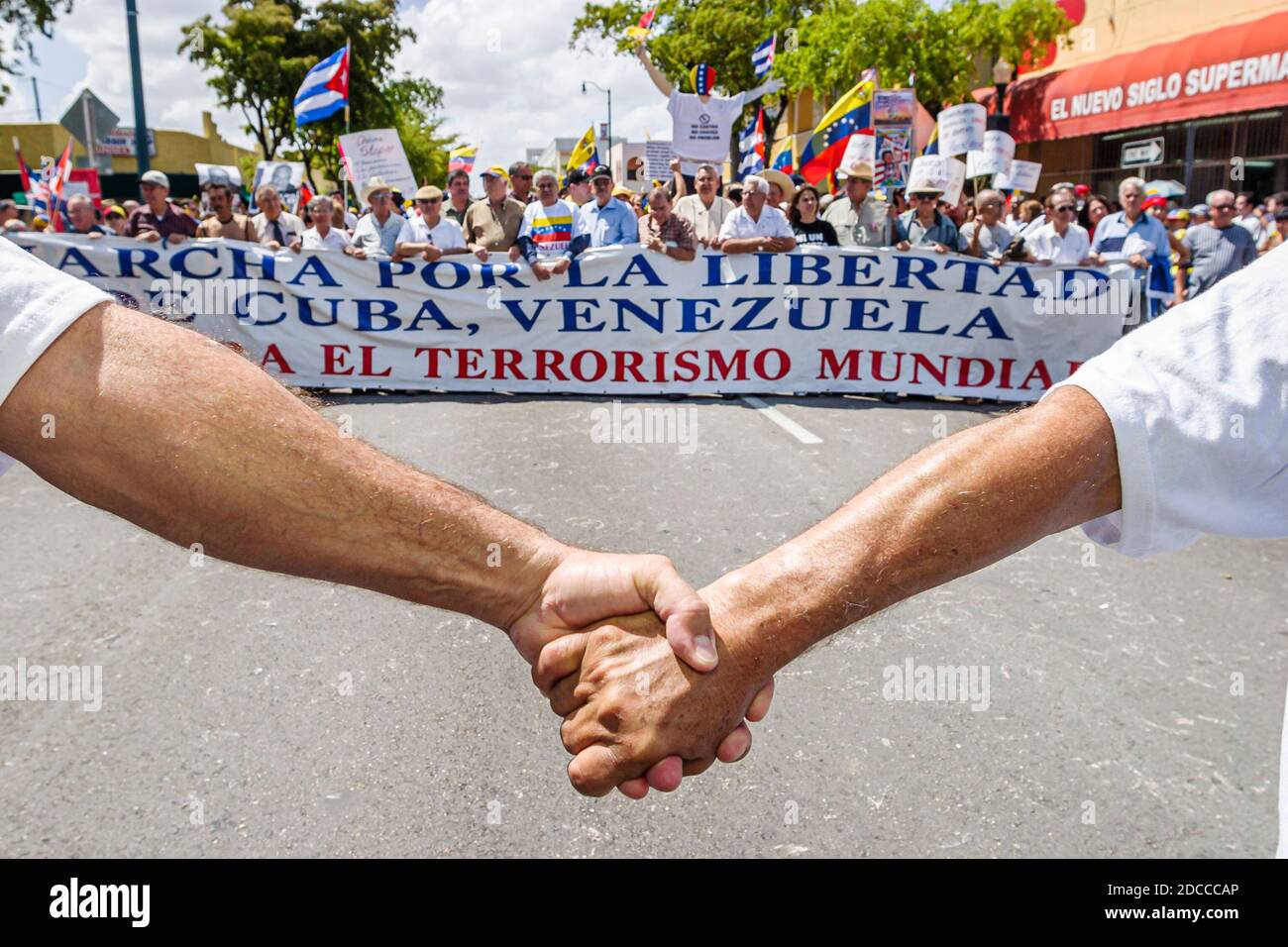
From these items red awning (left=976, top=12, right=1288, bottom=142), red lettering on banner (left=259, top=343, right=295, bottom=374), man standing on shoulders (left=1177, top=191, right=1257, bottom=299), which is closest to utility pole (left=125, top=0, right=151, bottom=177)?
red lettering on banner (left=259, top=343, right=295, bottom=374)

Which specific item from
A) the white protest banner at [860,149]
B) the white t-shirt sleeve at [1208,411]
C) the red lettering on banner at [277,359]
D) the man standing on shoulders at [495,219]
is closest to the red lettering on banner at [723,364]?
the man standing on shoulders at [495,219]

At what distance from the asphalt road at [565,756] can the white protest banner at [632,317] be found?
472 centimetres

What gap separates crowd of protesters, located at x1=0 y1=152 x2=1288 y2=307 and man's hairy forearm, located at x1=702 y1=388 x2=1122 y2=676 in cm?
827

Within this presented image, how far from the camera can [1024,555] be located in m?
4.86

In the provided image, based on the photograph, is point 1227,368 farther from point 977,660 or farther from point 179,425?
point 977,660

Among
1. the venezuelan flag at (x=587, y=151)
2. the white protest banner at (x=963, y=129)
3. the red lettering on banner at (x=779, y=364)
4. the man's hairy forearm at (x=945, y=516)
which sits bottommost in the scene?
the red lettering on banner at (x=779, y=364)

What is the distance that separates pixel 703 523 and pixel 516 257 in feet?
17.7

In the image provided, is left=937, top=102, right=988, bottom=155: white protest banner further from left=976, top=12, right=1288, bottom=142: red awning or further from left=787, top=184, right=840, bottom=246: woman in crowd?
left=976, top=12, right=1288, bottom=142: red awning

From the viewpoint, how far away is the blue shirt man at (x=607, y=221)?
34.3 feet

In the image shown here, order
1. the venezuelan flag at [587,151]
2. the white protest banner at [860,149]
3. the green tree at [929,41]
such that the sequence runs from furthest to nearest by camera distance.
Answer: the green tree at [929,41]
the venezuelan flag at [587,151]
the white protest banner at [860,149]

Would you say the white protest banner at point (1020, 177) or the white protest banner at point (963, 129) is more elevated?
the white protest banner at point (963, 129)

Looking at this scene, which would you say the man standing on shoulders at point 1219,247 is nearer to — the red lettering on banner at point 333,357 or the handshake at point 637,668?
the red lettering on banner at point 333,357

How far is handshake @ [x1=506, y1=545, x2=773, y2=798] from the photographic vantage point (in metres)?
1.87
